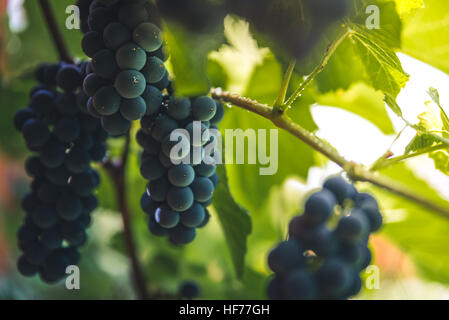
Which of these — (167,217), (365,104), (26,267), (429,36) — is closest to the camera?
(167,217)

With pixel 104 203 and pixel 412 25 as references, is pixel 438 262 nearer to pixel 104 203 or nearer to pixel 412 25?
pixel 412 25

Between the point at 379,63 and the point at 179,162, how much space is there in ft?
0.98

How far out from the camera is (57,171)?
0.54 meters

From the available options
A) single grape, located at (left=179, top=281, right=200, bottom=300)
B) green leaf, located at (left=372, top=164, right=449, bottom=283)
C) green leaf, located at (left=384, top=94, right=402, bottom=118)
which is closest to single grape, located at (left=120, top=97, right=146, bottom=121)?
green leaf, located at (left=384, top=94, right=402, bottom=118)

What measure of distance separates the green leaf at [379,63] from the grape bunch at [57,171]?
372mm

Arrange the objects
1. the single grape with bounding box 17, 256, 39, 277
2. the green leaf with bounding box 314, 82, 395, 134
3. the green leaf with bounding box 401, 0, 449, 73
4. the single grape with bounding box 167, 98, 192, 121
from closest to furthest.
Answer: the single grape with bounding box 167, 98, 192, 121, the single grape with bounding box 17, 256, 39, 277, the green leaf with bounding box 401, 0, 449, 73, the green leaf with bounding box 314, 82, 395, 134

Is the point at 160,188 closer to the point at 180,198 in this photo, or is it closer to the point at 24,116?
the point at 180,198

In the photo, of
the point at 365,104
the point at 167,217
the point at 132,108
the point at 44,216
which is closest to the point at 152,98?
the point at 132,108

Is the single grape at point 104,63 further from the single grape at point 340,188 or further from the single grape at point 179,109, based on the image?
the single grape at point 340,188

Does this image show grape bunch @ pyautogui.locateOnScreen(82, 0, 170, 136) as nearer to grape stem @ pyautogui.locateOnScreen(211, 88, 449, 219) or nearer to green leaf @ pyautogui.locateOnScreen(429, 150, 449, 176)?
grape stem @ pyautogui.locateOnScreen(211, 88, 449, 219)

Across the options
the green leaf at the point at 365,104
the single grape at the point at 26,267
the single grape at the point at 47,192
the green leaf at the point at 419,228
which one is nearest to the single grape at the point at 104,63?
the single grape at the point at 47,192

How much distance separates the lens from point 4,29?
3.19 ft

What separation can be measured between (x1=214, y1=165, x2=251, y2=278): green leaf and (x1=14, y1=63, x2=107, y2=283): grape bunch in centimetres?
18

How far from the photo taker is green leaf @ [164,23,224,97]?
14.0 inches
